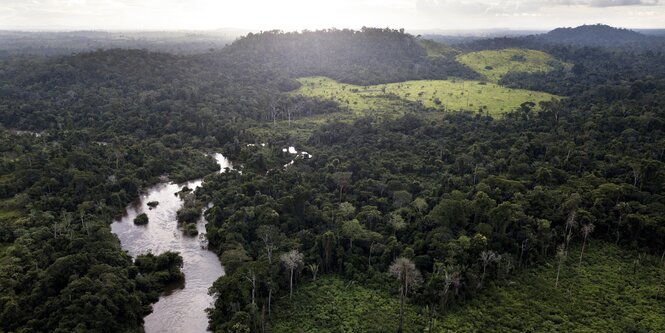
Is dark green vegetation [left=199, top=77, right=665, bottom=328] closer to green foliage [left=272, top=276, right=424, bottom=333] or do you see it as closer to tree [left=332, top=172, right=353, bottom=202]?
tree [left=332, top=172, right=353, bottom=202]

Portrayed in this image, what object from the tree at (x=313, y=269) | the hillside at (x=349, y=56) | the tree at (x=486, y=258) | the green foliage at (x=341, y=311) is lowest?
the green foliage at (x=341, y=311)

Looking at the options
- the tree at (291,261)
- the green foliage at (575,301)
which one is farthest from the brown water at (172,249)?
the green foliage at (575,301)

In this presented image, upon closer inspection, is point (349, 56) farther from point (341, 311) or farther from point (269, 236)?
point (341, 311)

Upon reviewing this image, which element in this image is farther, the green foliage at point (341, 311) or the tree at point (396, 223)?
the tree at point (396, 223)

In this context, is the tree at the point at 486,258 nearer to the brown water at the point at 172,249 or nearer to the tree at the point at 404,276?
the tree at the point at 404,276

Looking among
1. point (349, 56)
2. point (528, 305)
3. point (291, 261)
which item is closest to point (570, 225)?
point (528, 305)

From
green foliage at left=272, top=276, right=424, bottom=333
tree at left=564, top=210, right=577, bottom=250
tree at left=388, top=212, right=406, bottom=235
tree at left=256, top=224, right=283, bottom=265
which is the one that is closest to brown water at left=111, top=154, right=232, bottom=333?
tree at left=256, top=224, right=283, bottom=265

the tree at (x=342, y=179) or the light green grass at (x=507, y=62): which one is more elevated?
the light green grass at (x=507, y=62)
